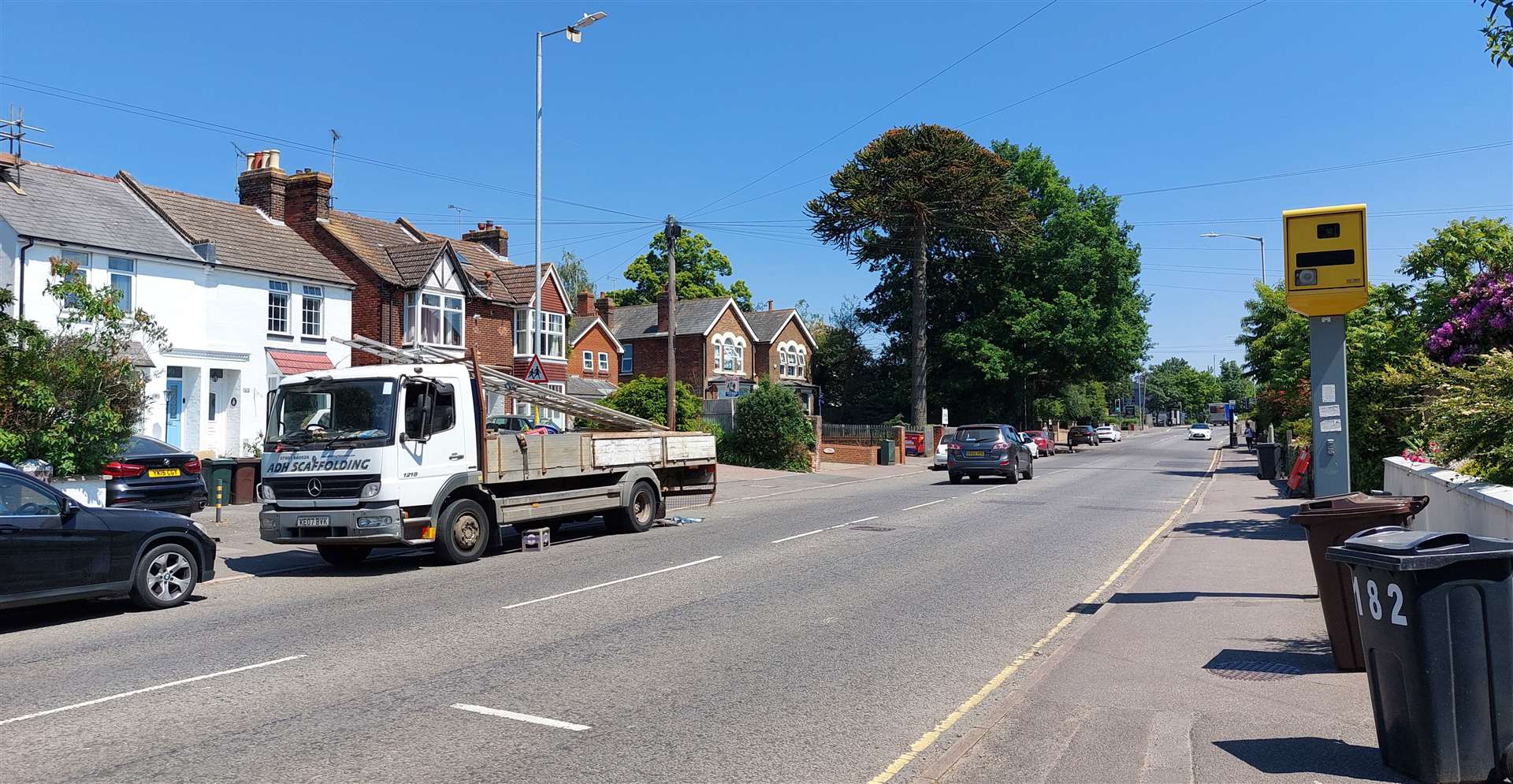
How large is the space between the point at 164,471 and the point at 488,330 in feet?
71.7

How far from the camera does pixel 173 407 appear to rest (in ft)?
84.2

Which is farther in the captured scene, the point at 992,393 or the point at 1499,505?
the point at 992,393

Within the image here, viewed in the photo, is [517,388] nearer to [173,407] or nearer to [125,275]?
[125,275]

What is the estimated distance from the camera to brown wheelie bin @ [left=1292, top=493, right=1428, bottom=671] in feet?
22.4

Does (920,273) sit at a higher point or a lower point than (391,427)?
higher

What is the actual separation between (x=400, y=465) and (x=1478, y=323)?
14.7 metres

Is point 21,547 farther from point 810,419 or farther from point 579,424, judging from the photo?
point 810,419

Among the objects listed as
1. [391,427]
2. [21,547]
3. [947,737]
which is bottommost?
[947,737]

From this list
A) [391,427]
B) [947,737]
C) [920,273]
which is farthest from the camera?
[920,273]

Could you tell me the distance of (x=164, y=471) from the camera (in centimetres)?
1539

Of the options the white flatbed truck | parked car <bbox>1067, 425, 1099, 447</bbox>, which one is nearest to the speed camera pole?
the white flatbed truck

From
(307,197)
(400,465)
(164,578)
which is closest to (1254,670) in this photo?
(400,465)

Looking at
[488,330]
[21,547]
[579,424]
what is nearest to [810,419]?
[488,330]

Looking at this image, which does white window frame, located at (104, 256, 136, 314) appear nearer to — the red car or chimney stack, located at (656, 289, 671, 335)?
chimney stack, located at (656, 289, 671, 335)
